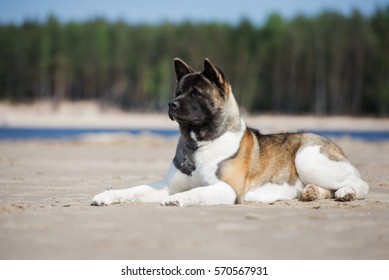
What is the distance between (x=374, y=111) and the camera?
5809 centimetres

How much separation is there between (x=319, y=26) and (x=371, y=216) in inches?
2340

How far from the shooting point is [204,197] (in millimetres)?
6590

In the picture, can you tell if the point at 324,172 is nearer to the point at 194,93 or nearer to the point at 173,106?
the point at 194,93

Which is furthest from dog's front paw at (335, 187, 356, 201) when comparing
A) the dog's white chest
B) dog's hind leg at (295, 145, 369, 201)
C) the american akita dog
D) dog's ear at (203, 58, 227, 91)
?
dog's ear at (203, 58, 227, 91)

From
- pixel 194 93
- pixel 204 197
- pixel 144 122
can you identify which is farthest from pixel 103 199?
pixel 144 122

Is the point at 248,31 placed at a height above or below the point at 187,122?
above

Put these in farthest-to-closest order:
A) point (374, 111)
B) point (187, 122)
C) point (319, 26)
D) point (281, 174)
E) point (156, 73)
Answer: point (156, 73) < point (319, 26) < point (374, 111) < point (281, 174) < point (187, 122)

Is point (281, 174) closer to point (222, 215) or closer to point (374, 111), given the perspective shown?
point (222, 215)

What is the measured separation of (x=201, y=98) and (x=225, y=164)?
867mm

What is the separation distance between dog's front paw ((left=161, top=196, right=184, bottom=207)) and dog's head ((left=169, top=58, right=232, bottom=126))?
3.23ft

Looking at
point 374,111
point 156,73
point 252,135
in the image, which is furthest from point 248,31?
point 252,135

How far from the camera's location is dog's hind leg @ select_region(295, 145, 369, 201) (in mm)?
7578

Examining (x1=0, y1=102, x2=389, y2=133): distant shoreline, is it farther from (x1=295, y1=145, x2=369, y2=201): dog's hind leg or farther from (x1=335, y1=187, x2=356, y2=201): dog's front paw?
(x1=335, y1=187, x2=356, y2=201): dog's front paw

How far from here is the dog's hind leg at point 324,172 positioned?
7.58 metres
